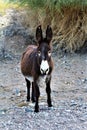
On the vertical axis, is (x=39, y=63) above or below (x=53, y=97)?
above

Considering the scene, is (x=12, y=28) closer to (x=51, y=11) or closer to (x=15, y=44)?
(x=15, y=44)

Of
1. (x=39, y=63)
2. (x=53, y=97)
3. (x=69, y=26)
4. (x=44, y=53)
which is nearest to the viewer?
(x=44, y=53)

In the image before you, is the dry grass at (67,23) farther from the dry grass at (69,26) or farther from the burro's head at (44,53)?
the burro's head at (44,53)

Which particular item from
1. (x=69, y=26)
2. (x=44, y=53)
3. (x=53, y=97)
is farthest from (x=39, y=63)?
(x=69, y=26)

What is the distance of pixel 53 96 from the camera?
27.2ft

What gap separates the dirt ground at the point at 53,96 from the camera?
20.1 ft

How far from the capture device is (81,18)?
11344mm

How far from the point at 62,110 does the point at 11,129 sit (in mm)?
1176

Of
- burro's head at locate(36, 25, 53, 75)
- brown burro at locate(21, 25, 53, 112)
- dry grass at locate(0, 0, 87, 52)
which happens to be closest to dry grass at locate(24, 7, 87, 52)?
dry grass at locate(0, 0, 87, 52)

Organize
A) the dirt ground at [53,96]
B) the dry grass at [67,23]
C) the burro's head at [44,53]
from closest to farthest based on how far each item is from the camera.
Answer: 1. the dirt ground at [53,96]
2. the burro's head at [44,53]
3. the dry grass at [67,23]

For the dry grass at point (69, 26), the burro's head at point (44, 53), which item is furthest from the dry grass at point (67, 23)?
the burro's head at point (44, 53)

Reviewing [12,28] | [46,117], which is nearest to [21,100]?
[46,117]

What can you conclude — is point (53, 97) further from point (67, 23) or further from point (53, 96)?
point (67, 23)

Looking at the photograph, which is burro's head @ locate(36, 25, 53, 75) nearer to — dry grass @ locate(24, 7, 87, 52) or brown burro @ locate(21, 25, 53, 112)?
brown burro @ locate(21, 25, 53, 112)
